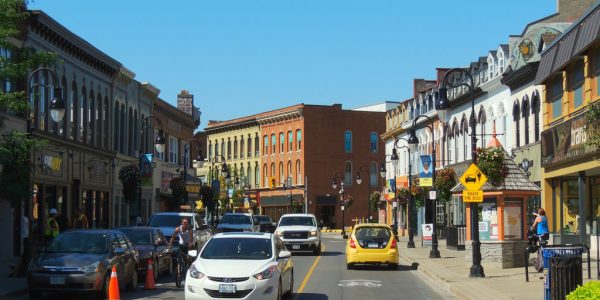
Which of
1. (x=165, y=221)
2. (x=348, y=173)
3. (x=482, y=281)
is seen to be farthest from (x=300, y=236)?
(x=348, y=173)

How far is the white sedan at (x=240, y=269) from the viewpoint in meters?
14.9

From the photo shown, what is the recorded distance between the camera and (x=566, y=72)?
31.0 m

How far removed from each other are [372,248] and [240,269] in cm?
1278

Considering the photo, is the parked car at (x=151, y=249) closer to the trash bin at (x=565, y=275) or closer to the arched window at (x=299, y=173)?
the trash bin at (x=565, y=275)

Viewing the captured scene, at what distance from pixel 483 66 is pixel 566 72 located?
1632cm

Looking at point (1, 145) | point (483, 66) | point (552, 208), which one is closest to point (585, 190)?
point (552, 208)

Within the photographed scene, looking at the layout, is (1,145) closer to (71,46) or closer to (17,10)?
(17,10)

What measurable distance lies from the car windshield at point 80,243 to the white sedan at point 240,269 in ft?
9.77

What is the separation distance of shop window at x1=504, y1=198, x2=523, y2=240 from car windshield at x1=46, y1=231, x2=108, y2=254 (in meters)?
12.7

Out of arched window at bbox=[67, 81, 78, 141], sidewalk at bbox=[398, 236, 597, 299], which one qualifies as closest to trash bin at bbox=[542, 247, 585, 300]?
sidewalk at bbox=[398, 236, 597, 299]

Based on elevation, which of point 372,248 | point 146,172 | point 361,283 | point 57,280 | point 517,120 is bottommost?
point 361,283

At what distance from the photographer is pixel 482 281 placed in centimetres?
2144

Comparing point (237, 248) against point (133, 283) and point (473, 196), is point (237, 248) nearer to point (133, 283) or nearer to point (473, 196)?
point (133, 283)

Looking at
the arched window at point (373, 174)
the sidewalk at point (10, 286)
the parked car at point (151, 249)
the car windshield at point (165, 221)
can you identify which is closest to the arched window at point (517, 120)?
the car windshield at point (165, 221)
